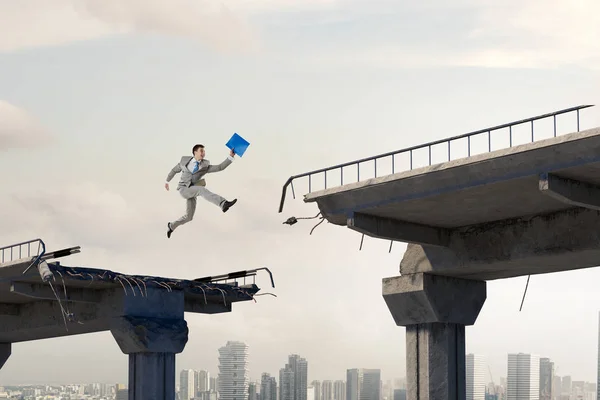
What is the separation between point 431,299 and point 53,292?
11.9m

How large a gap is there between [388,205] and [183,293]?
34.7ft

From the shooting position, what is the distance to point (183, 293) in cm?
3569

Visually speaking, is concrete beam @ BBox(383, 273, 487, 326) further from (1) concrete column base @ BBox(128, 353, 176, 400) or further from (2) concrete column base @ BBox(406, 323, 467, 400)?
(1) concrete column base @ BBox(128, 353, 176, 400)

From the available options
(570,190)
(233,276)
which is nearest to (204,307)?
(233,276)

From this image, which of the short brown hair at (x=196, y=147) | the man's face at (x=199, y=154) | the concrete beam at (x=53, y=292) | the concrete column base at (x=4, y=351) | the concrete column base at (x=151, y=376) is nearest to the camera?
the man's face at (x=199, y=154)

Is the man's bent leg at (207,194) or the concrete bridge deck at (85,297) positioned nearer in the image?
the man's bent leg at (207,194)

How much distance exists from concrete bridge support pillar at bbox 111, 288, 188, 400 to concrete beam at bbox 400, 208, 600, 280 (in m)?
7.74

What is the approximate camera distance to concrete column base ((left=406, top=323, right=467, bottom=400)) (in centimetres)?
3256

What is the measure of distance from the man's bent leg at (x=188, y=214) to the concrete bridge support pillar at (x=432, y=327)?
23.9ft

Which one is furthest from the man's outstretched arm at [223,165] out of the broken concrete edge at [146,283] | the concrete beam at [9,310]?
the concrete beam at [9,310]

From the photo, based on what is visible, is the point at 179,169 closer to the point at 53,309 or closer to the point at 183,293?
the point at 183,293

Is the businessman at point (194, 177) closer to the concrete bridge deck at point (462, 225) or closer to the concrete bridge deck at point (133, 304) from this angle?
the concrete bridge deck at point (462, 225)

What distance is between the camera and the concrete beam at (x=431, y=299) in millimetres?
32531

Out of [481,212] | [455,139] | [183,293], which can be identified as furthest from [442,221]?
[183,293]
